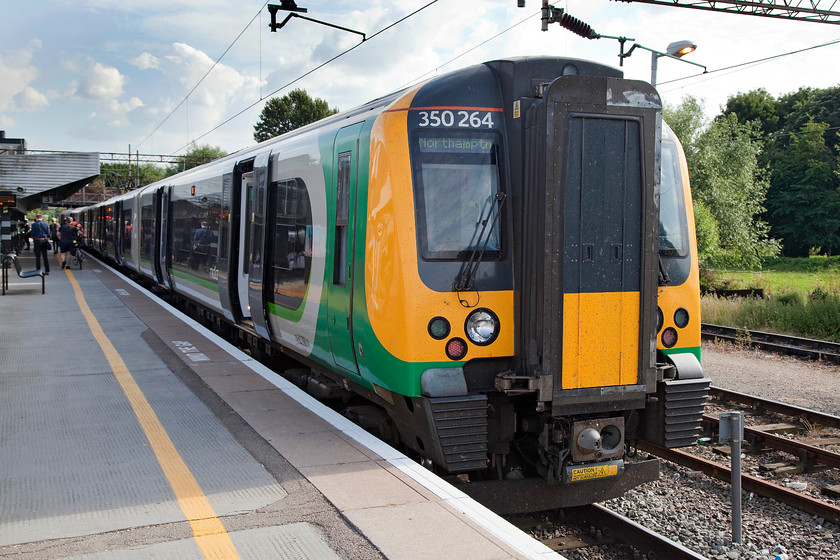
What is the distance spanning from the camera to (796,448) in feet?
24.4

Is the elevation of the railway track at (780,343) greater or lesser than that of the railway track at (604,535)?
greater

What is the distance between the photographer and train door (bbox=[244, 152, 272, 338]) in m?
8.69

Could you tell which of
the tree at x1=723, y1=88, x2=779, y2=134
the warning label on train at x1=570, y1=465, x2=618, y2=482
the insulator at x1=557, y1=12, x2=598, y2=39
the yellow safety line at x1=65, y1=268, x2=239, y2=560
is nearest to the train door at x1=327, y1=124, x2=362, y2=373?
the yellow safety line at x1=65, y1=268, x2=239, y2=560

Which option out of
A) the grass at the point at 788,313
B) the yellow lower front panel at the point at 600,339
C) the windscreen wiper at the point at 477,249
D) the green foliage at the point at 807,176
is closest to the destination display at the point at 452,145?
the windscreen wiper at the point at 477,249

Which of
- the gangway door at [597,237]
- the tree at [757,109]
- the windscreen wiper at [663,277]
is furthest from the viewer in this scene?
the tree at [757,109]

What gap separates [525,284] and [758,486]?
3186mm

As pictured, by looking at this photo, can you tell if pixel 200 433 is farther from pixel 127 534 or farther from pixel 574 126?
pixel 574 126

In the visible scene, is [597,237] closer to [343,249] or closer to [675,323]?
[675,323]

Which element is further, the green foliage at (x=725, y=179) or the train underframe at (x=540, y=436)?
the green foliage at (x=725, y=179)

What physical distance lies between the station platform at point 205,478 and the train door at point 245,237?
1458mm

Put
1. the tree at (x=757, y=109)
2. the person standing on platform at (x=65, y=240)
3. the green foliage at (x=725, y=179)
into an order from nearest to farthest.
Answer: the person standing on platform at (x=65, y=240)
the green foliage at (x=725, y=179)
the tree at (x=757, y=109)

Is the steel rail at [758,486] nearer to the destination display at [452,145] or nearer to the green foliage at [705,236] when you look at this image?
the destination display at [452,145]

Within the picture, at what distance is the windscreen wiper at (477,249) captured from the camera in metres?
5.14

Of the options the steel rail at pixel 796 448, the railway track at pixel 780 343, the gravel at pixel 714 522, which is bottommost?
the gravel at pixel 714 522
